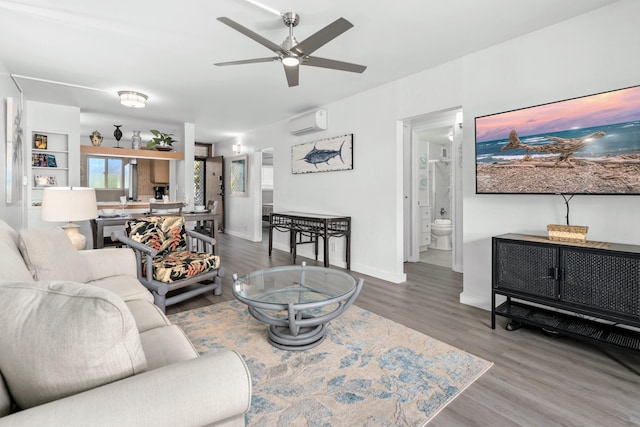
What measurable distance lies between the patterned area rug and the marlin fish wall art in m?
2.54

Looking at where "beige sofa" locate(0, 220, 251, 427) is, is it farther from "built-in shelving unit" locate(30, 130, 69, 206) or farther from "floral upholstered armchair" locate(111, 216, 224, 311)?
"built-in shelving unit" locate(30, 130, 69, 206)

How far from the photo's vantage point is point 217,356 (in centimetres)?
93

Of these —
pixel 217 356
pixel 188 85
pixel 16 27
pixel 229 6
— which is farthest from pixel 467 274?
pixel 16 27

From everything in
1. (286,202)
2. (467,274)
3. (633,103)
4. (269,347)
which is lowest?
(269,347)

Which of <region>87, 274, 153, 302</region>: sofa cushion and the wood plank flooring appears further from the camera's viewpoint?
<region>87, 274, 153, 302</region>: sofa cushion

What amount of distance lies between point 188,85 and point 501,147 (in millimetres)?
3641

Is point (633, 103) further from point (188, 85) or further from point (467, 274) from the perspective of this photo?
point (188, 85)

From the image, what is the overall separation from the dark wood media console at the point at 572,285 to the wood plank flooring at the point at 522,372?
0.50ft

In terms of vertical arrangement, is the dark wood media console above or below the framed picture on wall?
below

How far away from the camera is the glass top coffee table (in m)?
2.14

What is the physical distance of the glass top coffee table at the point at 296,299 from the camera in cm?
214

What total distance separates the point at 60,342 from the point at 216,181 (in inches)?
316

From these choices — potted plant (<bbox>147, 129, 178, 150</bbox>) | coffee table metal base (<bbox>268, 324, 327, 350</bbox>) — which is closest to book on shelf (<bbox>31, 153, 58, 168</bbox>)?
potted plant (<bbox>147, 129, 178, 150</bbox>)

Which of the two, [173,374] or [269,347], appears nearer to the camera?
[173,374]
